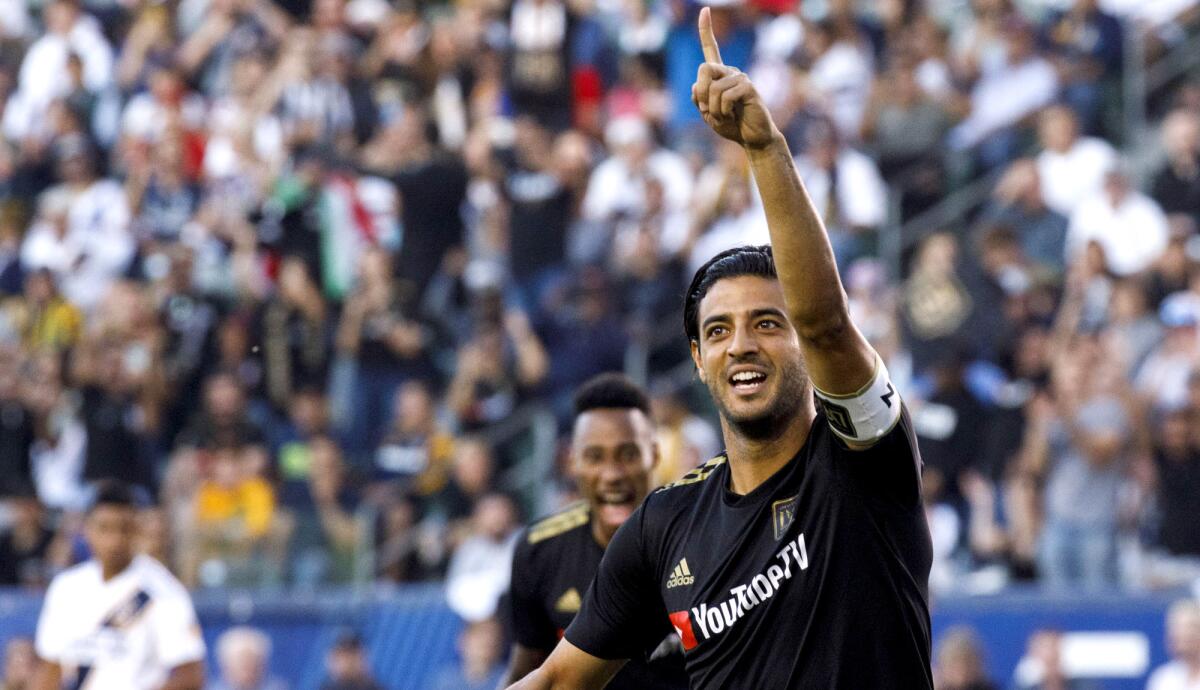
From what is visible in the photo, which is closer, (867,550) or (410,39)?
(867,550)

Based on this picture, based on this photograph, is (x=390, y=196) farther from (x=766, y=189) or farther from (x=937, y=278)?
(x=766, y=189)

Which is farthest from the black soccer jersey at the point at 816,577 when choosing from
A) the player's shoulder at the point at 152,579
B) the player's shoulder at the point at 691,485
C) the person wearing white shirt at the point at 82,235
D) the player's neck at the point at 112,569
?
the person wearing white shirt at the point at 82,235

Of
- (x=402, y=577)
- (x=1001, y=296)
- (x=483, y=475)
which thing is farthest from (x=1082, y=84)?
(x=402, y=577)

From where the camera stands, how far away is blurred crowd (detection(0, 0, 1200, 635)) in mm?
11617

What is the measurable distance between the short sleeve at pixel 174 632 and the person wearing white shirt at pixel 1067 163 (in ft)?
23.2

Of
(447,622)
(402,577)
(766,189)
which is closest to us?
(766,189)

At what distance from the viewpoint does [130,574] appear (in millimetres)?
8820

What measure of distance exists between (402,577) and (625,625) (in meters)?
8.60

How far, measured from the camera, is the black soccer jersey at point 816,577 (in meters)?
3.70

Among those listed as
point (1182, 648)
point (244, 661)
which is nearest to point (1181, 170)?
point (1182, 648)

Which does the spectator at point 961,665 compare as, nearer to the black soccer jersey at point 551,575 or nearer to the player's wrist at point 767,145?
the black soccer jersey at point 551,575

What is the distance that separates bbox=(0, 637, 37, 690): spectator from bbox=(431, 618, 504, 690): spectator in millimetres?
2605

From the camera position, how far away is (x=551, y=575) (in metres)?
6.65

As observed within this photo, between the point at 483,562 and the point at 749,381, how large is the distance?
847cm
